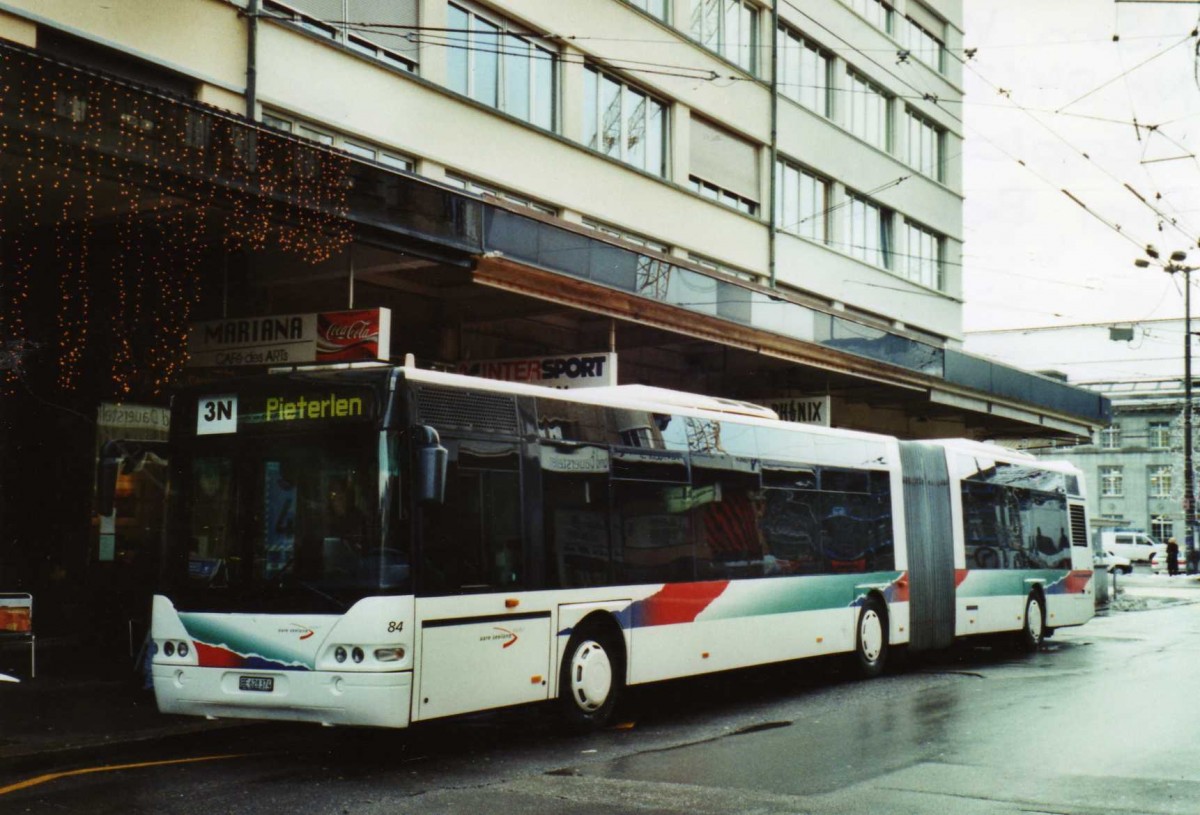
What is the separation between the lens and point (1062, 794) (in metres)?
8.31

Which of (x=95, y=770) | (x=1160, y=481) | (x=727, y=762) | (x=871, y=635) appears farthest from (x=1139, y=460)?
(x=95, y=770)

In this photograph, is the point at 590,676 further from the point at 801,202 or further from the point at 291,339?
the point at 801,202

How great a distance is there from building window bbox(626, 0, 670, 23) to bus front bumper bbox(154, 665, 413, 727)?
1804cm

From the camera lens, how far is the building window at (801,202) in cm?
3012

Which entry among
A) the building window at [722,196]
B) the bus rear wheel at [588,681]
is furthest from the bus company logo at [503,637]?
the building window at [722,196]

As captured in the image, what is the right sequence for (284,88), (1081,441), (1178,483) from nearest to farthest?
(284,88) < (1081,441) < (1178,483)

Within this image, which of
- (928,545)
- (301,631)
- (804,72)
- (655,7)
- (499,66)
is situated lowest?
(301,631)

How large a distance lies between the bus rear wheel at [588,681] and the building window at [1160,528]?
84.0 m

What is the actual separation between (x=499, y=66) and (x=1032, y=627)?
476 inches

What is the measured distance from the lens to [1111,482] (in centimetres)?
8981

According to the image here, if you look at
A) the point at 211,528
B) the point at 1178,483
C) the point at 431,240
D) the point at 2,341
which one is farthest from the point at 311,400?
the point at 1178,483

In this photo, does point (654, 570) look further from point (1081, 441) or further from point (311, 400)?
point (1081, 441)

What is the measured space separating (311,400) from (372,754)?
277 centimetres

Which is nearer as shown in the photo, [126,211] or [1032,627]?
[126,211]
